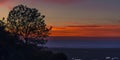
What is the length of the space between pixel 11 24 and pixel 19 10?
3.47m

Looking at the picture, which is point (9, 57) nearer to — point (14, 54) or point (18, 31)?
point (14, 54)

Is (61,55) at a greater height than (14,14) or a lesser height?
lesser

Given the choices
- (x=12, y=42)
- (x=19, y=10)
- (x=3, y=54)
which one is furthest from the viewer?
(x=19, y=10)

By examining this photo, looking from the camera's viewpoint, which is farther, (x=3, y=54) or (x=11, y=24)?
(x=11, y=24)

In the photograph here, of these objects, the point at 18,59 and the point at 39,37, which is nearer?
the point at 18,59

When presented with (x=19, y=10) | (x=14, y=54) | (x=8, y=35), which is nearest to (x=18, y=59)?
(x=14, y=54)

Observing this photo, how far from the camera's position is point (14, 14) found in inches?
4688

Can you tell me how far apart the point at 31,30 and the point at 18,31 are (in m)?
2.46

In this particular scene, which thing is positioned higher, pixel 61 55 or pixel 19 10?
pixel 19 10

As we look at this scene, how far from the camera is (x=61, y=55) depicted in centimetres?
11331

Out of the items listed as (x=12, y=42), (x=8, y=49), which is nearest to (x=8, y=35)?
(x=12, y=42)

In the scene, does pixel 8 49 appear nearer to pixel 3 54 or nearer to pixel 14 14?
pixel 3 54

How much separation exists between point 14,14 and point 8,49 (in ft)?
62.3

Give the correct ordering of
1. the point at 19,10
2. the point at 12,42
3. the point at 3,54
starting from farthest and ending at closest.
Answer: the point at 19,10
the point at 12,42
the point at 3,54
